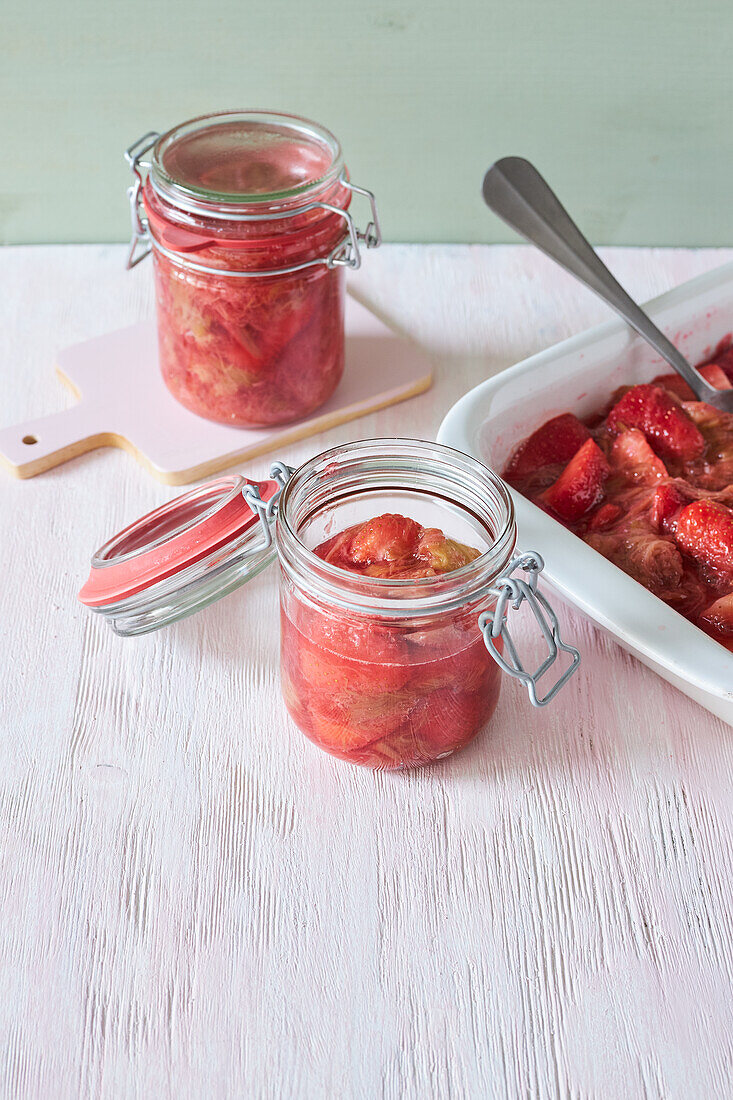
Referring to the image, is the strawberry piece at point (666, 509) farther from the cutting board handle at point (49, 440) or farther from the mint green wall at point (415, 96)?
the mint green wall at point (415, 96)

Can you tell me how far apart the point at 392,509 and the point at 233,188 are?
1.34 ft

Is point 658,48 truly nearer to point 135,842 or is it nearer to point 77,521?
point 77,521

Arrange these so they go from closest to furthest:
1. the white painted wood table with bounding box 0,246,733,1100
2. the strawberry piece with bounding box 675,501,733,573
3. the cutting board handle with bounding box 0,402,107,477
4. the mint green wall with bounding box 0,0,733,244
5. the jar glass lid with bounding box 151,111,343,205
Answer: the white painted wood table with bounding box 0,246,733,1100 → the strawberry piece with bounding box 675,501,733,573 → the jar glass lid with bounding box 151,111,343,205 → the cutting board handle with bounding box 0,402,107,477 → the mint green wall with bounding box 0,0,733,244

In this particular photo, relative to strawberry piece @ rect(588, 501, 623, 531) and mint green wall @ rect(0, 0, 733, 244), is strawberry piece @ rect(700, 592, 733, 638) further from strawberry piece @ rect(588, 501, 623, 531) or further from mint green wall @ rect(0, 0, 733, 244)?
mint green wall @ rect(0, 0, 733, 244)

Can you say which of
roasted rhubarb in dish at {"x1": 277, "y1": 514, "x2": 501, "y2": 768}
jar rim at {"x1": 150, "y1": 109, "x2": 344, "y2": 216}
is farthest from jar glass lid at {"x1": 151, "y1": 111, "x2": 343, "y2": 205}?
roasted rhubarb in dish at {"x1": 277, "y1": 514, "x2": 501, "y2": 768}

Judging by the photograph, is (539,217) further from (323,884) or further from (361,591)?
(323,884)

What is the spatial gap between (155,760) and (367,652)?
0.81ft

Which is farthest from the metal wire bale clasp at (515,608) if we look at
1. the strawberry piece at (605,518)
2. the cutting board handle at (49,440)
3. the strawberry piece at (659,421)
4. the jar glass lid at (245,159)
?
the cutting board handle at (49,440)

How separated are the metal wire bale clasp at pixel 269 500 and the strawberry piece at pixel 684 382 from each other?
56cm

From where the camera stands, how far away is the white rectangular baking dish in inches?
35.9

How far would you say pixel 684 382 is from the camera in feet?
4.33

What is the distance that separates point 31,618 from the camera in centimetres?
112

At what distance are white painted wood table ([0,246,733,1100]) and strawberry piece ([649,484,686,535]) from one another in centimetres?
13

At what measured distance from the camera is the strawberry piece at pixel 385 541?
0.90 meters
